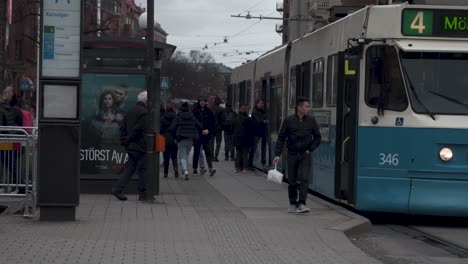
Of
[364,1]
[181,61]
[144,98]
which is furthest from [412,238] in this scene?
[181,61]

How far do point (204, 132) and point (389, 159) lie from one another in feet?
30.9

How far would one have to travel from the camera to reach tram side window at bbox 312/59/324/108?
16359 millimetres

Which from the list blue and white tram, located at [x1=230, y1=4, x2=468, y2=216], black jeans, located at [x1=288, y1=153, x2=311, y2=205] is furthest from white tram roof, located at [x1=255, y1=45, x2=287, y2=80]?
blue and white tram, located at [x1=230, y1=4, x2=468, y2=216]

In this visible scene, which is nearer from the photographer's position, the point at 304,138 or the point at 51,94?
the point at 51,94

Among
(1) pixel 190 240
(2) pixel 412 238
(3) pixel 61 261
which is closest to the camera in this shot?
(3) pixel 61 261

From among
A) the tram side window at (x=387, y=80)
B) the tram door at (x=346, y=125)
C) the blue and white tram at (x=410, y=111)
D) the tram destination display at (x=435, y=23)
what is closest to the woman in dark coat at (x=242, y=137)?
the tram door at (x=346, y=125)

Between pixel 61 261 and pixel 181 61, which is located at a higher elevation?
pixel 181 61

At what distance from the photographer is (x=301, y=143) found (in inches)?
557

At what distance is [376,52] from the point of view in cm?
1341

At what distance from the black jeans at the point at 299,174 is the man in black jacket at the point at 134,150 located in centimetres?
257

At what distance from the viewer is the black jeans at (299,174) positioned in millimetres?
14188

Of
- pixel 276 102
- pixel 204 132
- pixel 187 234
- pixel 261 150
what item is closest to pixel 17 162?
pixel 187 234

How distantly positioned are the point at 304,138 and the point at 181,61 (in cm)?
9188

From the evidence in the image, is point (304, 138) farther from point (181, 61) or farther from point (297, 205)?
point (181, 61)
